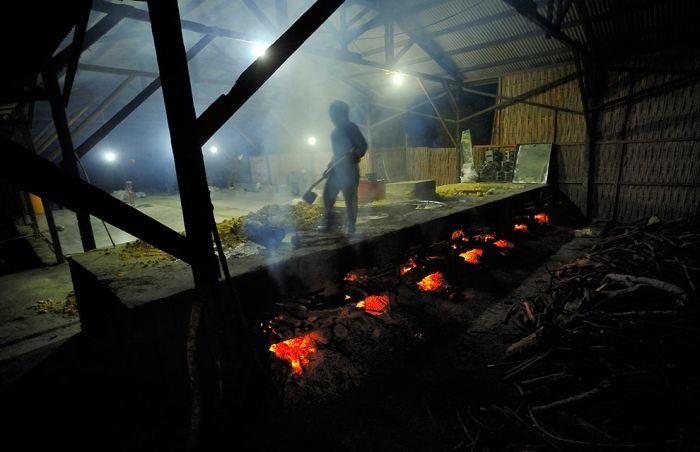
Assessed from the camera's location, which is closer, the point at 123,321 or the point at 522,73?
the point at 123,321

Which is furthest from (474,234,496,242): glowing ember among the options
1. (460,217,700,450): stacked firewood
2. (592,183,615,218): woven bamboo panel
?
(592,183,615,218): woven bamboo panel

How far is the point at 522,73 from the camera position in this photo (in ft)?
37.7

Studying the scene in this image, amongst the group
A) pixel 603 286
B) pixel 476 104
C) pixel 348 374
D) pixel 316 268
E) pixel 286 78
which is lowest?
pixel 348 374

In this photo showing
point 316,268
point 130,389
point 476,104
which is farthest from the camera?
point 476,104

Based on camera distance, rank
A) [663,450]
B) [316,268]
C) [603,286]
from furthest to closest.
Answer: [603,286] → [316,268] → [663,450]

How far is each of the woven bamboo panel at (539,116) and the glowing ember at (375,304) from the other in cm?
961

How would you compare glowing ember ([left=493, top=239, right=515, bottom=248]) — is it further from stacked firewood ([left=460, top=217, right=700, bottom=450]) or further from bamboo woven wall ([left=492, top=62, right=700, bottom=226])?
bamboo woven wall ([left=492, top=62, right=700, bottom=226])

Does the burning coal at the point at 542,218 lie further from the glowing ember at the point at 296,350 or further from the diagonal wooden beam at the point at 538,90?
the glowing ember at the point at 296,350

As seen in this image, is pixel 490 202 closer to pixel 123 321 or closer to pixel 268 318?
pixel 268 318

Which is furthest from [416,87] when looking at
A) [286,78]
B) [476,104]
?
[286,78]

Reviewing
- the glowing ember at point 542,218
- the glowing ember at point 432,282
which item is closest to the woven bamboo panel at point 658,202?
the glowing ember at point 542,218

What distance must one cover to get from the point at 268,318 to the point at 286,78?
13325 mm

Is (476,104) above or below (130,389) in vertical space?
above

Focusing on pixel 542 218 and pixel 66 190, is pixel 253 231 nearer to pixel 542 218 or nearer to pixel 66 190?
pixel 66 190
